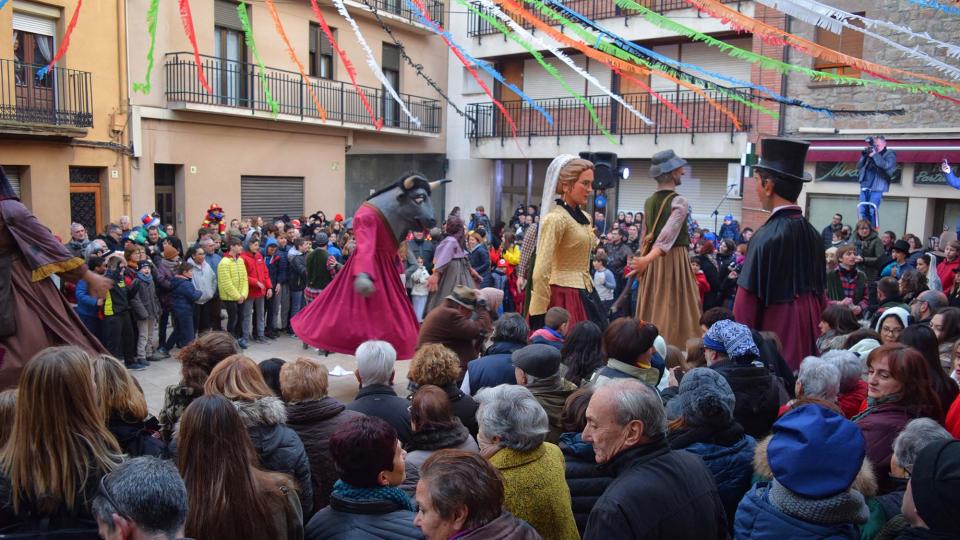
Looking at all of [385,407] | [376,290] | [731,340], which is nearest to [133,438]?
[385,407]

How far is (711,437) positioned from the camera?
10.3 ft

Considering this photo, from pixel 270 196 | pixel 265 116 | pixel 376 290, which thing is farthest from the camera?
pixel 270 196

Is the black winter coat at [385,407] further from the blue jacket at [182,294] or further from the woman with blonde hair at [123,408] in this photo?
the blue jacket at [182,294]

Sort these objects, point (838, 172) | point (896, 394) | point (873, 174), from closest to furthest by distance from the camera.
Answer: point (896, 394)
point (873, 174)
point (838, 172)

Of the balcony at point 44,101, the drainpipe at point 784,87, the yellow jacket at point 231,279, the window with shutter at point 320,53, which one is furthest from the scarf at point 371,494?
the window with shutter at point 320,53

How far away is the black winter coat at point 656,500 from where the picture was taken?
92.6 inches

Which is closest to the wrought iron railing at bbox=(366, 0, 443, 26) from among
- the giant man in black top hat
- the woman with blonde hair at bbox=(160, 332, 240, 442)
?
the giant man in black top hat

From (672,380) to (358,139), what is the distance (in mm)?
19215

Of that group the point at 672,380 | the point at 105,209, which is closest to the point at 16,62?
the point at 105,209

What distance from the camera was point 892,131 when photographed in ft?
55.2

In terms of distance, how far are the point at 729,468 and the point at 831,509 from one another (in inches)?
29.4

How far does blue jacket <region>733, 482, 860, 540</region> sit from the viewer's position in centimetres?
235

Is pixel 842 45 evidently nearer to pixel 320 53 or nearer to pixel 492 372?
pixel 320 53

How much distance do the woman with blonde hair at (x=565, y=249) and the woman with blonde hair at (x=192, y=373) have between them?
2.65 m
